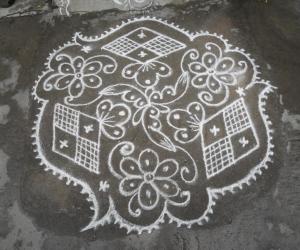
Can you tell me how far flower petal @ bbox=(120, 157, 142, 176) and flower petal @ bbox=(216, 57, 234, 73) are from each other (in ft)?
3.63

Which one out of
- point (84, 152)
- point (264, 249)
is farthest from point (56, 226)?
point (264, 249)

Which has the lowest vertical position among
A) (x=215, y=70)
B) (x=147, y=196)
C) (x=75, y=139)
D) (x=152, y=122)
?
(x=147, y=196)

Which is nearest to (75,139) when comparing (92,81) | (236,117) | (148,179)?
(92,81)

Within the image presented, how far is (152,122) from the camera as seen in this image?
2.93 meters

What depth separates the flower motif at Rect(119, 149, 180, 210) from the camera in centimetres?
260

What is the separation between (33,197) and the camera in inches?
106

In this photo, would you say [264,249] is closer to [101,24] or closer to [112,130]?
[112,130]

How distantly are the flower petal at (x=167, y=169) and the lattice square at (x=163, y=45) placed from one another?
3.53ft

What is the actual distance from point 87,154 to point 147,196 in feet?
1.92

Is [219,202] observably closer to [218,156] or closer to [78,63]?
[218,156]

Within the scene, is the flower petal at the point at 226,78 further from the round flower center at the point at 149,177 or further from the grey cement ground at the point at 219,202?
the round flower center at the point at 149,177

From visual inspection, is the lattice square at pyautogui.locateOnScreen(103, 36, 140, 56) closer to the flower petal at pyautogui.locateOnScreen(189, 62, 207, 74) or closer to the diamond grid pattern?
the diamond grid pattern

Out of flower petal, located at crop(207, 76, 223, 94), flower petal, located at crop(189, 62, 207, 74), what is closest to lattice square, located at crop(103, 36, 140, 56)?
flower petal, located at crop(189, 62, 207, 74)

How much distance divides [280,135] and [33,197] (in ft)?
6.21
